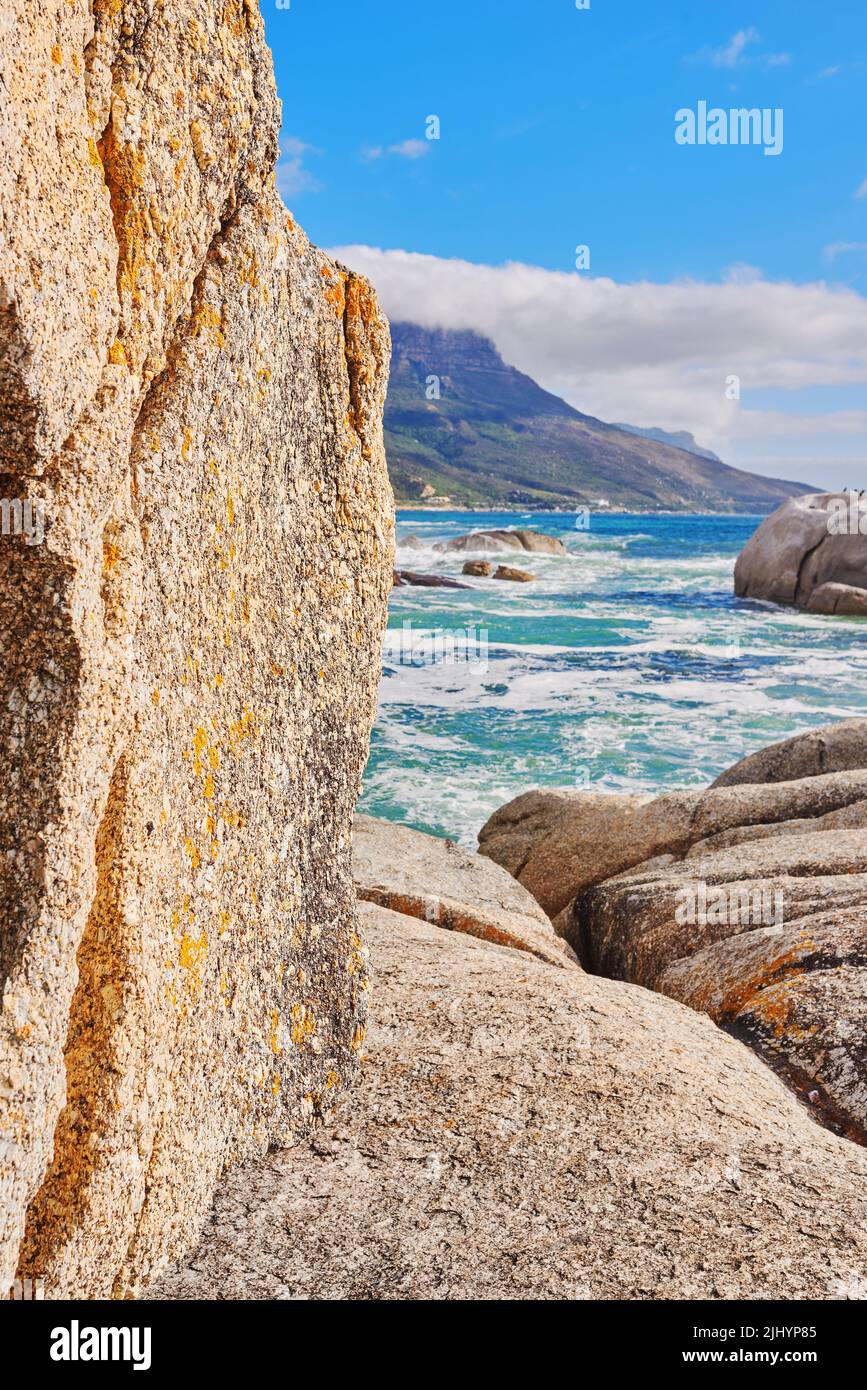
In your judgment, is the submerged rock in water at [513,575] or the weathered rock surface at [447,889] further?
the submerged rock in water at [513,575]

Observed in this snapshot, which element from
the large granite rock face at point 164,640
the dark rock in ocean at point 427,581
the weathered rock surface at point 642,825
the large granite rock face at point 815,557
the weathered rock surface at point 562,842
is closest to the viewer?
the large granite rock face at point 164,640

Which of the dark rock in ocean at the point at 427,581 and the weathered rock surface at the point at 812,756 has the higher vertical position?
the dark rock in ocean at the point at 427,581

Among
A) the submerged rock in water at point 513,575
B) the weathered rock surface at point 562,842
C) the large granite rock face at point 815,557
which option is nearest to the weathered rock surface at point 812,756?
the weathered rock surface at point 562,842

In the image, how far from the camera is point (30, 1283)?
2.38 metres

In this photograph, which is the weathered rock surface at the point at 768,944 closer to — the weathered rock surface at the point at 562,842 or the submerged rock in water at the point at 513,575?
the weathered rock surface at the point at 562,842

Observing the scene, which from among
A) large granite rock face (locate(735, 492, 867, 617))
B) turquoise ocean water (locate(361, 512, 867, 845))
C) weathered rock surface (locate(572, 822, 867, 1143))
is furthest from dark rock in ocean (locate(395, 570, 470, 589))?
weathered rock surface (locate(572, 822, 867, 1143))

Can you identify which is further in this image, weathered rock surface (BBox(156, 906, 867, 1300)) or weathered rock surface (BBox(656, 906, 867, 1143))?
weathered rock surface (BBox(656, 906, 867, 1143))

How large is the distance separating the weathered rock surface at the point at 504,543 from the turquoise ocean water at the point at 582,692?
2291 cm

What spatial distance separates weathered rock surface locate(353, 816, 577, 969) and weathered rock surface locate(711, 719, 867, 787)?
4.64 metres

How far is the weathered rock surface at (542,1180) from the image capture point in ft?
9.37

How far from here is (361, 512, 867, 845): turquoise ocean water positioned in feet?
55.6

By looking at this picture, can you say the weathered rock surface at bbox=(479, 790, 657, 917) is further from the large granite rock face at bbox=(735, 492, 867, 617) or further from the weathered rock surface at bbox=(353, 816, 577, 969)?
the large granite rock face at bbox=(735, 492, 867, 617)

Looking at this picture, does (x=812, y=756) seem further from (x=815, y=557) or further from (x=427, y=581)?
(x=427, y=581)
